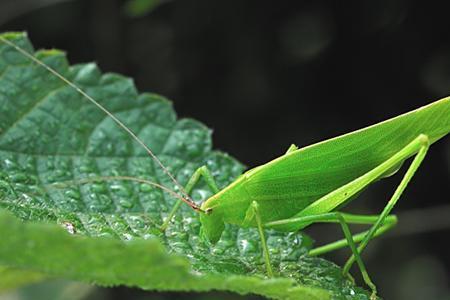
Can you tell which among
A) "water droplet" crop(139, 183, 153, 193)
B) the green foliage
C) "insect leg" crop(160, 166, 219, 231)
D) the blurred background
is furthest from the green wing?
the green foliage

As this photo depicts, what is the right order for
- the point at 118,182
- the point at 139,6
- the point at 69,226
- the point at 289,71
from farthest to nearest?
the point at 289,71
the point at 139,6
the point at 118,182
the point at 69,226

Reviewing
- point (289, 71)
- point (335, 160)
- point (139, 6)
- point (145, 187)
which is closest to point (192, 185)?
point (145, 187)

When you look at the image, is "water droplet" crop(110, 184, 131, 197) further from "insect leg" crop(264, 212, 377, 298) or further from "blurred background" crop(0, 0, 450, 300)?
"blurred background" crop(0, 0, 450, 300)

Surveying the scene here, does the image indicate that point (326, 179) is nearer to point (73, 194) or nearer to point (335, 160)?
point (335, 160)

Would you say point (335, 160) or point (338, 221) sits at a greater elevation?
point (335, 160)

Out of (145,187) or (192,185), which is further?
(145,187)

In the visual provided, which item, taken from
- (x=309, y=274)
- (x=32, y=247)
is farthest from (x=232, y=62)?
(x=32, y=247)

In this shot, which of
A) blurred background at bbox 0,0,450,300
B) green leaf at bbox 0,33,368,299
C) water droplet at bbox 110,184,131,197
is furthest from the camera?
blurred background at bbox 0,0,450,300
